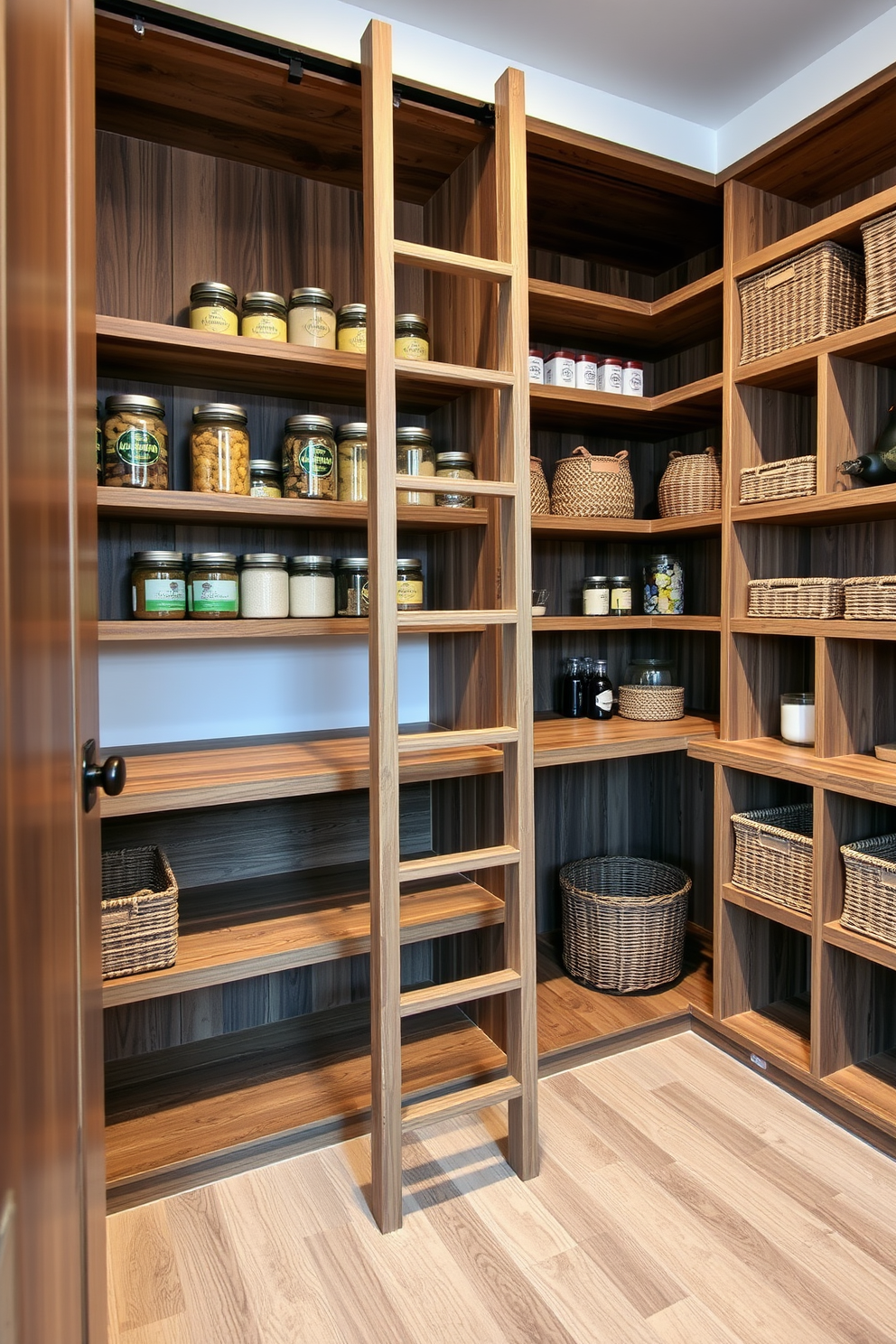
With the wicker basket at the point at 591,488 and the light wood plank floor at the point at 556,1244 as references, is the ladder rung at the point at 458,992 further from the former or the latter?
the wicker basket at the point at 591,488

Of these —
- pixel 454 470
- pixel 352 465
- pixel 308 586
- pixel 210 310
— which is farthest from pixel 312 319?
pixel 308 586

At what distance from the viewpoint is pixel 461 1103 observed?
1.68 meters

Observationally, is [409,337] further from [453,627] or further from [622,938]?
[622,938]

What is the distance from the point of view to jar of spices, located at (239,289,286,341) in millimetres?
1842

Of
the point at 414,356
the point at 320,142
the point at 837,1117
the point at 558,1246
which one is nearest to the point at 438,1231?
the point at 558,1246

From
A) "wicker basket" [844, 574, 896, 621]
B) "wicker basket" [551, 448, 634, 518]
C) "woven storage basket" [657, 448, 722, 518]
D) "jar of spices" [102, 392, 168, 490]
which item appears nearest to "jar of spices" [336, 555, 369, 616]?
"jar of spices" [102, 392, 168, 490]

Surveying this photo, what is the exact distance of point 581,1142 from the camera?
6.15 ft

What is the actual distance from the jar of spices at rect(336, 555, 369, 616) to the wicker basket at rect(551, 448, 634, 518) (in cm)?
66

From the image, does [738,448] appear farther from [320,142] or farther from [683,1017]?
[683,1017]

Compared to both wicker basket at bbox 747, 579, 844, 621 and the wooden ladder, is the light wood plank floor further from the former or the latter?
wicker basket at bbox 747, 579, 844, 621

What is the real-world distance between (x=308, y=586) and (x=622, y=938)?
1.33 meters

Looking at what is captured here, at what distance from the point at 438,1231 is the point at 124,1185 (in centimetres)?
63

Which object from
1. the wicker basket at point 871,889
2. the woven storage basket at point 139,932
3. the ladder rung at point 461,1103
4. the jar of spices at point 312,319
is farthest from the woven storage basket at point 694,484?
the woven storage basket at point 139,932

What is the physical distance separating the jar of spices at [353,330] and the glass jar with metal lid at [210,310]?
9.9 inches
